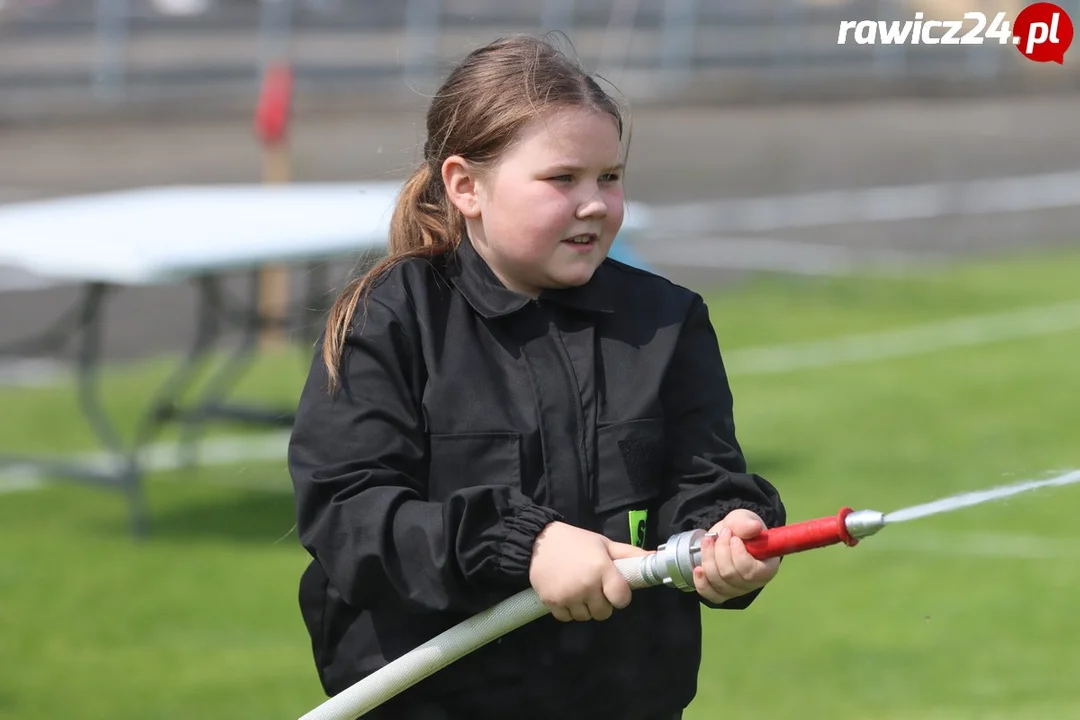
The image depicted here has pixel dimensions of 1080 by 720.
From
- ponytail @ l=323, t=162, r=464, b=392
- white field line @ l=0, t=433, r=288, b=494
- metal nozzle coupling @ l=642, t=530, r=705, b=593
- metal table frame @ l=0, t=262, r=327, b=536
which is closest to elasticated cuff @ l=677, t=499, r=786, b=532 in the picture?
metal nozzle coupling @ l=642, t=530, r=705, b=593

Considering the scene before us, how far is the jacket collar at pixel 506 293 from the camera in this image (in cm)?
267

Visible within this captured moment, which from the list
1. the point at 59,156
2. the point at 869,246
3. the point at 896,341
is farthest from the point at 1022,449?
the point at 59,156

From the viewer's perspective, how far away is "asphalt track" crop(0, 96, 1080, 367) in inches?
573

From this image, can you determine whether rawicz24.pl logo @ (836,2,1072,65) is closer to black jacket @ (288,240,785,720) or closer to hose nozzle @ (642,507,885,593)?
black jacket @ (288,240,785,720)

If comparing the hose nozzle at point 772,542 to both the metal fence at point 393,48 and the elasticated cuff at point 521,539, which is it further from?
the metal fence at point 393,48

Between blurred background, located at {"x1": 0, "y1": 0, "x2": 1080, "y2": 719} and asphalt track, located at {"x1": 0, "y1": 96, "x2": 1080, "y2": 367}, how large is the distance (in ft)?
0.28

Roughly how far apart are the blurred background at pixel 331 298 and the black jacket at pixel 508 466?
1.78ft

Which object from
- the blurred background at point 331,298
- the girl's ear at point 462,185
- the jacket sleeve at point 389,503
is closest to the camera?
the jacket sleeve at point 389,503

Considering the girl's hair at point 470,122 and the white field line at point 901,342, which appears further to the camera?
the white field line at point 901,342

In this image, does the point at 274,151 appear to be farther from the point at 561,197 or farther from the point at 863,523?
the point at 863,523

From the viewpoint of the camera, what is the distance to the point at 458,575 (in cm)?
247

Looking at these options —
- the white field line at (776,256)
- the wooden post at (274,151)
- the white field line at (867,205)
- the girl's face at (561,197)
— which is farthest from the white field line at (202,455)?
the white field line at (867,205)

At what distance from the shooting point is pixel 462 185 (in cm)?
279

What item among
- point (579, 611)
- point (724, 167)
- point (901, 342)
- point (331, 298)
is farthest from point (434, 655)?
point (724, 167)
